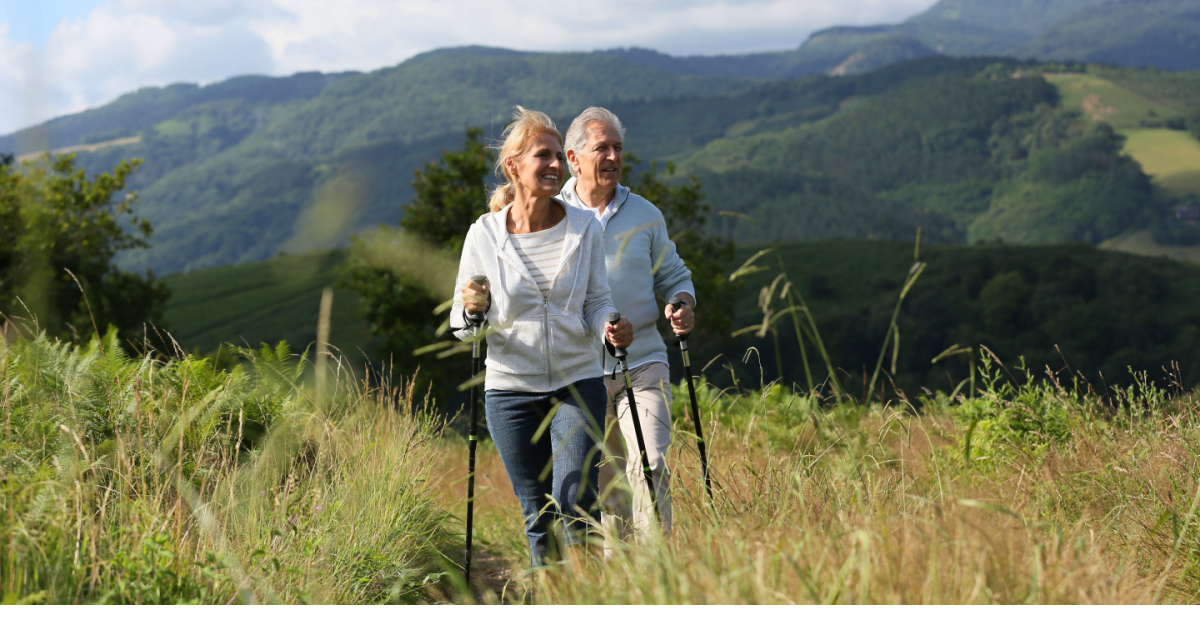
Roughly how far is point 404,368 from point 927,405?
16.3m

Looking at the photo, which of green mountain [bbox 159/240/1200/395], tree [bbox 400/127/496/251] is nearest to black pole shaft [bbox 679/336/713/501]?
tree [bbox 400/127/496/251]

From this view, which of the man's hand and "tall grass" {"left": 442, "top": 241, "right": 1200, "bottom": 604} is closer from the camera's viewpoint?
"tall grass" {"left": 442, "top": 241, "right": 1200, "bottom": 604}

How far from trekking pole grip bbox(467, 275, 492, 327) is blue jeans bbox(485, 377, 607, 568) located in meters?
0.31

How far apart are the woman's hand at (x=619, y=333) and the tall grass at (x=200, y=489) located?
4.54ft

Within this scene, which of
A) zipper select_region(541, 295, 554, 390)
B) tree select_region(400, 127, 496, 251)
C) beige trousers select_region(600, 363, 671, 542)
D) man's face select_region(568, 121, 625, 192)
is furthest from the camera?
tree select_region(400, 127, 496, 251)

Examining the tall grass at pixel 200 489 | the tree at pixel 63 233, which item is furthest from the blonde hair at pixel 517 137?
the tree at pixel 63 233

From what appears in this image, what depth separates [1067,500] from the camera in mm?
3955

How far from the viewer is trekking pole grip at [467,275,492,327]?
366cm

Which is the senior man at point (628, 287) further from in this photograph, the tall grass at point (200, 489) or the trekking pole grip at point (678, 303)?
the tall grass at point (200, 489)

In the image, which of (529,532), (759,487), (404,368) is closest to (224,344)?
(529,532)

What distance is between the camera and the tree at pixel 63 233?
55.1 ft

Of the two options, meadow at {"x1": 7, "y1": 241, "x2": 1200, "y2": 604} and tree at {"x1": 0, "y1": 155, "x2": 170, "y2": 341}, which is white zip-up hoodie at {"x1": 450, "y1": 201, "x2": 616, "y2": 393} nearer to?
meadow at {"x1": 7, "y1": 241, "x2": 1200, "y2": 604}

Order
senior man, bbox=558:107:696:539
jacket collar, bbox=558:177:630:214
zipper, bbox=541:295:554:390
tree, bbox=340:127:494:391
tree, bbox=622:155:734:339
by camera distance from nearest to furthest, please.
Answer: zipper, bbox=541:295:554:390, senior man, bbox=558:107:696:539, jacket collar, bbox=558:177:630:214, tree, bbox=622:155:734:339, tree, bbox=340:127:494:391
